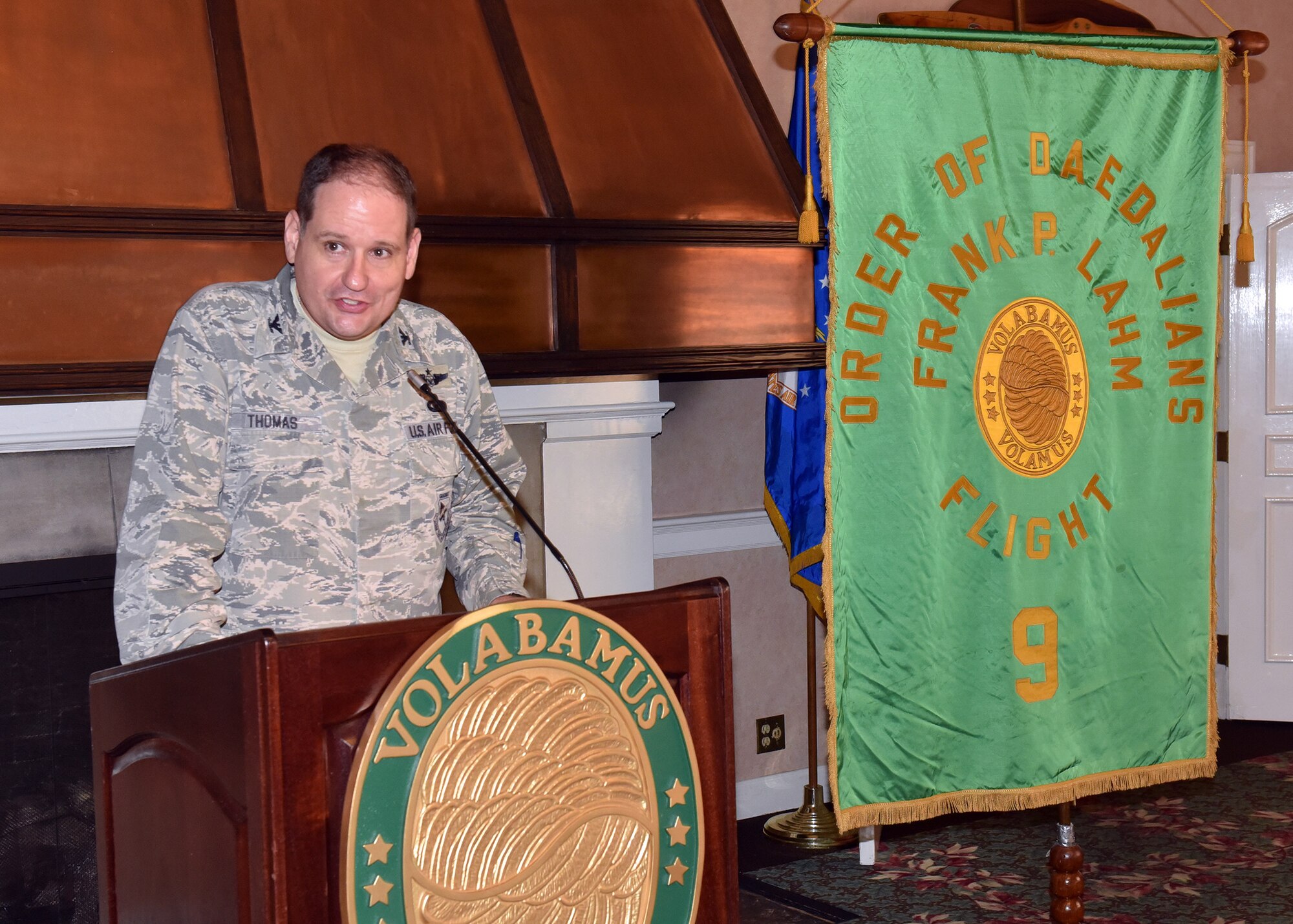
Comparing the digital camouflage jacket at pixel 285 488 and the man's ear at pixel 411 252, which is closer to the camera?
the digital camouflage jacket at pixel 285 488

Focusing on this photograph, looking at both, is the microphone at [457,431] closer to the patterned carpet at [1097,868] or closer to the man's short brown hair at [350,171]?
the man's short brown hair at [350,171]

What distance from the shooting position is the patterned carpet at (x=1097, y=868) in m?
3.00

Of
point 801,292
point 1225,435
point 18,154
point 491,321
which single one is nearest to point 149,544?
point 18,154

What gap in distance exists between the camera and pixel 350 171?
5.14ft

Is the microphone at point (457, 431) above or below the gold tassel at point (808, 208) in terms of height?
below

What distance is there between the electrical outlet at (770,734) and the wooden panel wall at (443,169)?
1.40m

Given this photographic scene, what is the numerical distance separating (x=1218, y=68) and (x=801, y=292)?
3.85ft

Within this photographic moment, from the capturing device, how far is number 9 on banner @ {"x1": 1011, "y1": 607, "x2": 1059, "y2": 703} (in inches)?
114

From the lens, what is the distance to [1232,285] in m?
4.89

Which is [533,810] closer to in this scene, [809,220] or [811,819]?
[809,220]

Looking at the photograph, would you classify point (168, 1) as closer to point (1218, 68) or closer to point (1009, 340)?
point (1009, 340)

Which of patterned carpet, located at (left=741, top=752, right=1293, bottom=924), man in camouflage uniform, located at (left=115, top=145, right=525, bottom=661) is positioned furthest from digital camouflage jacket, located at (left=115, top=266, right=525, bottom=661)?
patterned carpet, located at (left=741, top=752, right=1293, bottom=924)

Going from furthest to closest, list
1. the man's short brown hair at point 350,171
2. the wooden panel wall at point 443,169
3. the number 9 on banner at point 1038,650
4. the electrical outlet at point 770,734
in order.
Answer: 1. the electrical outlet at point 770,734
2. the number 9 on banner at point 1038,650
3. the wooden panel wall at point 443,169
4. the man's short brown hair at point 350,171

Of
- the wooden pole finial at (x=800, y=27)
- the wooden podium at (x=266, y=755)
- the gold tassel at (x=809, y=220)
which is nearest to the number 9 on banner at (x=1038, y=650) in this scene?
the gold tassel at (x=809, y=220)
